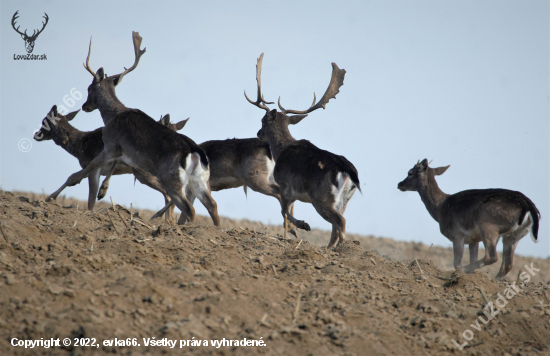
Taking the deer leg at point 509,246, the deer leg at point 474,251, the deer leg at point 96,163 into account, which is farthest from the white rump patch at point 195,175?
the deer leg at point 509,246

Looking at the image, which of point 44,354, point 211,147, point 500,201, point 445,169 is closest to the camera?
point 44,354

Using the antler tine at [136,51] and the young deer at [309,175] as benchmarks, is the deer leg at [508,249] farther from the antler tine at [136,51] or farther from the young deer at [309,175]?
the antler tine at [136,51]

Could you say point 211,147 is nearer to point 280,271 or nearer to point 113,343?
point 280,271

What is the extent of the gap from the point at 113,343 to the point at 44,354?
45 cm

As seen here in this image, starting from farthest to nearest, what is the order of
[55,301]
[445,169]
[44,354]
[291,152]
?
[445,169], [291,152], [55,301], [44,354]

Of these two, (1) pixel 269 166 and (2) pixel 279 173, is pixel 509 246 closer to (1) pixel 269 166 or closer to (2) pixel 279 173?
(2) pixel 279 173

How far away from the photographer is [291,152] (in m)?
9.94

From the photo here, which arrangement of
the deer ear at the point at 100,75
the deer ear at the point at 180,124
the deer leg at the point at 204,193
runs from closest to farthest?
the deer leg at the point at 204,193 < the deer ear at the point at 100,75 < the deer ear at the point at 180,124

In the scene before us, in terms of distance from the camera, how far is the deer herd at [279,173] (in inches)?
342

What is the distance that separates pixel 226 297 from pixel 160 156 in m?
4.78

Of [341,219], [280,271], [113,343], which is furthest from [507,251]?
[113,343]

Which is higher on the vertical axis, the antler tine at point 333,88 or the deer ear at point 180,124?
the antler tine at point 333,88

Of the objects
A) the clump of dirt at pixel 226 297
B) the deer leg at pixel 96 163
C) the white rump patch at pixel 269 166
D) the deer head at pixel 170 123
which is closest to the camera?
the clump of dirt at pixel 226 297

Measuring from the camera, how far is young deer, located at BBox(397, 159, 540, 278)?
28.3 ft
